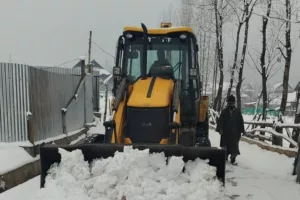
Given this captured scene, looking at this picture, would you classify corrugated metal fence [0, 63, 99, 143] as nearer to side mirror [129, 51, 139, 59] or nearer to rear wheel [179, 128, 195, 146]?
side mirror [129, 51, 139, 59]

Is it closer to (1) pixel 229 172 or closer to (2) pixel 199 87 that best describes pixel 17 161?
(2) pixel 199 87

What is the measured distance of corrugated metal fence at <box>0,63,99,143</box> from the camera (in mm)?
8172

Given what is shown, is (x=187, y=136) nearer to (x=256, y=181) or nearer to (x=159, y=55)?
(x=159, y=55)

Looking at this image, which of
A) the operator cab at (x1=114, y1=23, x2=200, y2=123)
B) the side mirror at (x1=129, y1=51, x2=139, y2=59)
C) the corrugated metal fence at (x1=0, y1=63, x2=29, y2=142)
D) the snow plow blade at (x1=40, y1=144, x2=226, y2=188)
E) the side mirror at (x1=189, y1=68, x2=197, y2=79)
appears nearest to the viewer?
the snow plow blade at (x1=40, y1=144, x2=226, y2=188)

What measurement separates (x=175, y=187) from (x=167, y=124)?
149 cm

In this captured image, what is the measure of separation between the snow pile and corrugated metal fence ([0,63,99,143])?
4.00m

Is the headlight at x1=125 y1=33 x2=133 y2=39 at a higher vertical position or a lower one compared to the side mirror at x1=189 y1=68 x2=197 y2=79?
higher

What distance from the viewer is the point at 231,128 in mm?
9297

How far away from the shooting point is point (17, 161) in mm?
7410

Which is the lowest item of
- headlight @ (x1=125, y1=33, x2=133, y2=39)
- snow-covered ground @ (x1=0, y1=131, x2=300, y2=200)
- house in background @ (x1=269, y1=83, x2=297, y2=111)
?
house in background @ (x1=269, y1=83, x2=297, y2=111)

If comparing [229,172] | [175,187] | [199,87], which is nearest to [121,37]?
[199,87]

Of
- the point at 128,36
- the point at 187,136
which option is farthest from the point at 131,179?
the point at 128,36

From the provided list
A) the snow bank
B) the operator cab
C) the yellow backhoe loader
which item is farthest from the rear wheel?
the snow bank

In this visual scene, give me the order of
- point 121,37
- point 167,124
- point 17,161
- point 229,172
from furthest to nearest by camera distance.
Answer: point 229,172 < point 17,161 < point 121,37 < point 167,124
